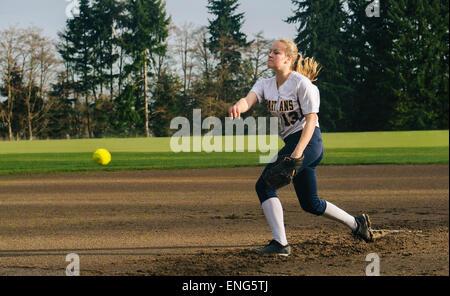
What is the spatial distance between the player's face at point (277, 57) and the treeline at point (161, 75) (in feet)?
87.5

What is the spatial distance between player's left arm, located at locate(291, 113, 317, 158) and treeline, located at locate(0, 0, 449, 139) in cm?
2680

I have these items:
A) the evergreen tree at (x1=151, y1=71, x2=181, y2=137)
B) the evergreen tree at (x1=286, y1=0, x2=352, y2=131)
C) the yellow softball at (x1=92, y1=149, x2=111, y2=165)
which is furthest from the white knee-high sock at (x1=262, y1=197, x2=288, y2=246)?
the evergreen tree at (x1=151, y1=71, x2=181, y2=137)

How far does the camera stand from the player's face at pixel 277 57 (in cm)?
410

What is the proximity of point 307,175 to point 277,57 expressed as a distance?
3.48 feet

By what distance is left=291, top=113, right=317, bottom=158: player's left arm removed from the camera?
4062 millimetres

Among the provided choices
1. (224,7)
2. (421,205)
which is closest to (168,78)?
(224,7)

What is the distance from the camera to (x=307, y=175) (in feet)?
14.3

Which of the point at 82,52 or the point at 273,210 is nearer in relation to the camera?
the point at 273,210

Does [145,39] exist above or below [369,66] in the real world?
above

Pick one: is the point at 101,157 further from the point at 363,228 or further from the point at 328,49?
the point at 328,49

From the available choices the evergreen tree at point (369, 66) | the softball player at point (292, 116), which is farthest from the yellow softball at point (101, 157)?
the evergreen tree at point (369, 66)

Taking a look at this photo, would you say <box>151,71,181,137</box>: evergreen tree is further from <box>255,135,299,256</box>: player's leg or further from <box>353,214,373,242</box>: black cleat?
<box>255,135,299,256</box>: player's leg

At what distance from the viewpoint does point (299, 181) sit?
4375 millimetres

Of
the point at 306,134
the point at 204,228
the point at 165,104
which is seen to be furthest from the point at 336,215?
the point at 165,104
